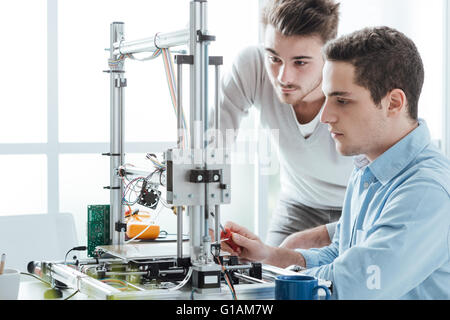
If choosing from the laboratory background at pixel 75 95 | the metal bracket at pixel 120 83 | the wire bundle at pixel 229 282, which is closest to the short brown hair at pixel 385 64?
the wire bundle at pixel 229 282

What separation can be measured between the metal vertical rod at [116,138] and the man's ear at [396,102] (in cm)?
77

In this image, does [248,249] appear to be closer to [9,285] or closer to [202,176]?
[202,176]

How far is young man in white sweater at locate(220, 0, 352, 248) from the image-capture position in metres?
2.08

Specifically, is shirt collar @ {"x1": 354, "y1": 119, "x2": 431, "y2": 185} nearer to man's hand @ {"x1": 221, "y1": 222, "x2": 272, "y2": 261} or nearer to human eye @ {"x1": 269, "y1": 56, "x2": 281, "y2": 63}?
man's hand @ {"x1": 221, "y1": 222, "x2": 272, "y2": 261}

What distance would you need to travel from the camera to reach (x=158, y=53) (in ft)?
5.22

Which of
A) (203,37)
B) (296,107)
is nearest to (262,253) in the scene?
(203,37)

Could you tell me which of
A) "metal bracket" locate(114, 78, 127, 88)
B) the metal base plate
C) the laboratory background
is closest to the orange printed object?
the metal base plate

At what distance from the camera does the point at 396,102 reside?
4.95 feet

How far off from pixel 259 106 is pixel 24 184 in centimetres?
186

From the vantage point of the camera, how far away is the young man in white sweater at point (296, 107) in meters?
2.08

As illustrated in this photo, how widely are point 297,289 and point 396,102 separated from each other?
23.2 inches

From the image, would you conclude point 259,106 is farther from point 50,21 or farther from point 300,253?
point 50,21
